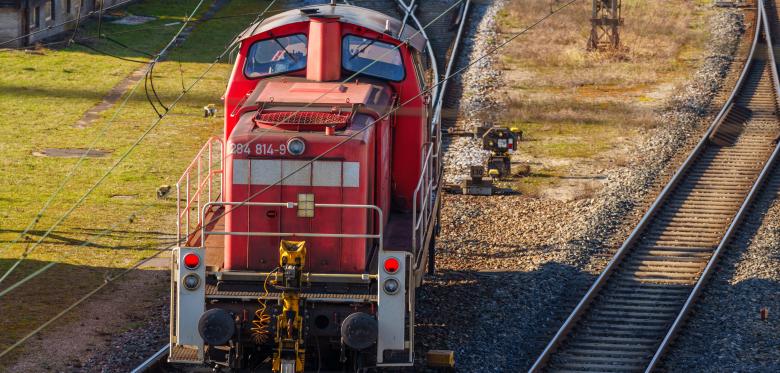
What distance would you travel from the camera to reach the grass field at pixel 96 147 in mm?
16906

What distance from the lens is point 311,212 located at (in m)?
11.9

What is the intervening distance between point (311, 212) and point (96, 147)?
13.3 m

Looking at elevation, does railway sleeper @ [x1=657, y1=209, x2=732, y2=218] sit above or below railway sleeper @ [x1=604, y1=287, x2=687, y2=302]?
above

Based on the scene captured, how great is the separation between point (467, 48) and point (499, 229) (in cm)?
1239

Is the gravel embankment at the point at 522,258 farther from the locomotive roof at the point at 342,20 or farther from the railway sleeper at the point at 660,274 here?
the locomotive roof at the point at 342,20

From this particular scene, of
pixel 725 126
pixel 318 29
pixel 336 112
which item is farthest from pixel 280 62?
pixel 725 126

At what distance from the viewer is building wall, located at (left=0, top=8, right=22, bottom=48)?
32.1 m

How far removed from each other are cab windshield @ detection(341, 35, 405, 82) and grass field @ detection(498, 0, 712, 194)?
25.9ft

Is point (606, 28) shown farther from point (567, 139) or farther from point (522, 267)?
point (522, 267)

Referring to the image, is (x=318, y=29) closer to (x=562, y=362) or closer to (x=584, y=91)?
(x=562, y=362)

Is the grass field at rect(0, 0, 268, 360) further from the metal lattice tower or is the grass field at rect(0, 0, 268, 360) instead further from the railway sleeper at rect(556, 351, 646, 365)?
the metal lattice tower

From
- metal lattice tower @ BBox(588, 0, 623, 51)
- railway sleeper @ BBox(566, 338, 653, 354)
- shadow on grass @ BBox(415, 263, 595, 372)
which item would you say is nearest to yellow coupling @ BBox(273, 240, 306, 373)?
shadow on grass @ BBox(415, 263, 595, 372)

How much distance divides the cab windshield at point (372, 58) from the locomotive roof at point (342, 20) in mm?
193

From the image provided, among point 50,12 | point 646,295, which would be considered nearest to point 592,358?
point 646,295
